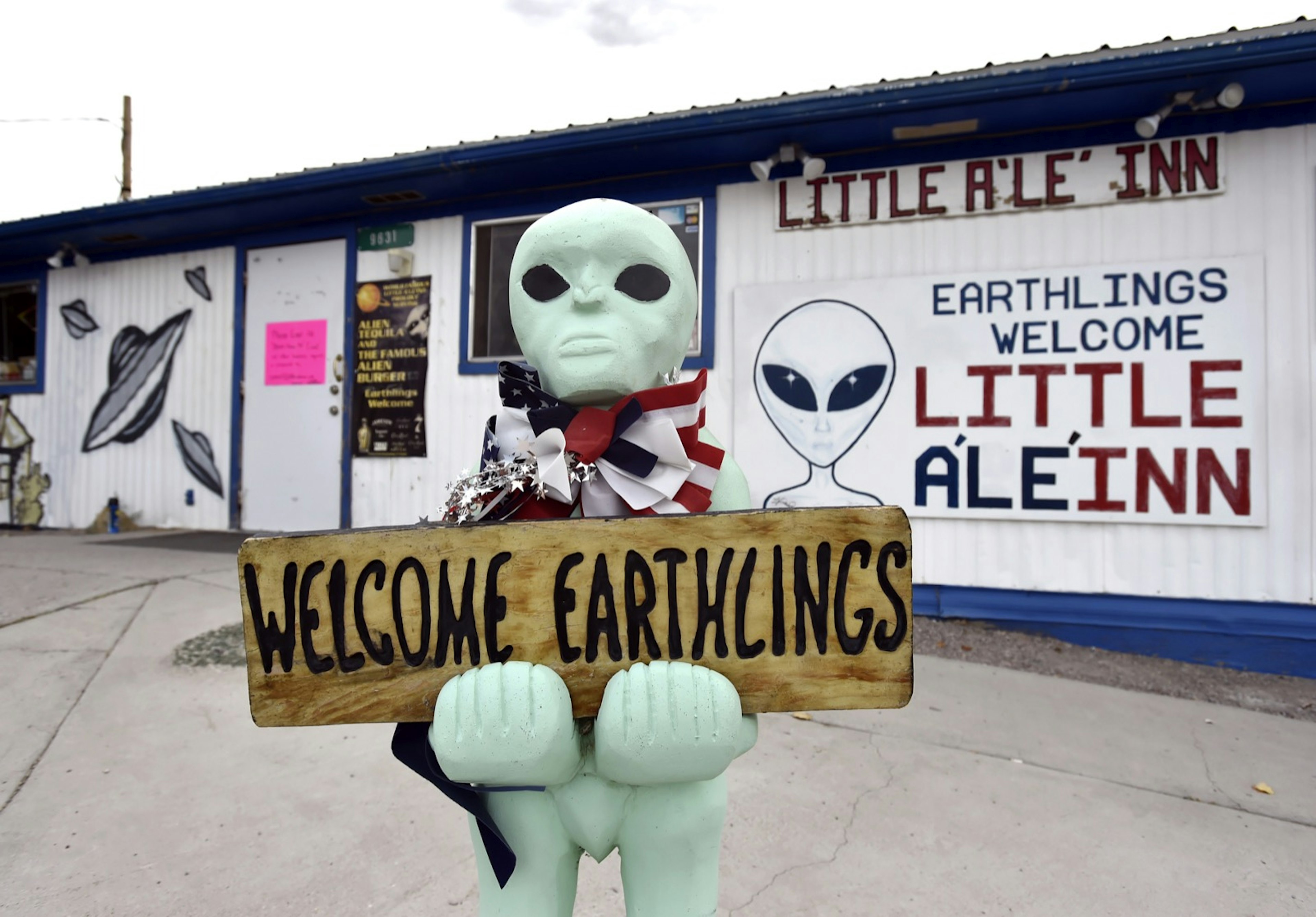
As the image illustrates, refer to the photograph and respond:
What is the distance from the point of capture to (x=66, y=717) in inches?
109

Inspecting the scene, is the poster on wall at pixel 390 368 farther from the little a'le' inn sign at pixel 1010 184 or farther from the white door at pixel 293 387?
the little a'le' inn sign at pixel 1010 184

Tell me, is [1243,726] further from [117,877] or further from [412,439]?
[412,439]

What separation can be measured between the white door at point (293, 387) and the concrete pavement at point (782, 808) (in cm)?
252

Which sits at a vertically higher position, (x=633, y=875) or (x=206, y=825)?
(x=633, y=875)

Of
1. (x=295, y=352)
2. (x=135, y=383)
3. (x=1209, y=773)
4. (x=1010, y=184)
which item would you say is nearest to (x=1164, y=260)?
(x=1010, y=184)

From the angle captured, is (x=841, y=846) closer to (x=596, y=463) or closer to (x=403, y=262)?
(x=596, y=463)

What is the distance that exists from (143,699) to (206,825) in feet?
3.75

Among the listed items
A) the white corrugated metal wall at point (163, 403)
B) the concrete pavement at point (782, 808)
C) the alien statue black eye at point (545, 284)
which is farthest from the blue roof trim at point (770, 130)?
the alien statue black eye at point (545, 284)

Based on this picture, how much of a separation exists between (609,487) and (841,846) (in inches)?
59.9

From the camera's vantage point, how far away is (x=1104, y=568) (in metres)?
3.97

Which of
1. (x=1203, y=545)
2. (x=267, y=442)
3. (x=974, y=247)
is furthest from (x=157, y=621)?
(x=1203, y=545)

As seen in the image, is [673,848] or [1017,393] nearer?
[673,848]

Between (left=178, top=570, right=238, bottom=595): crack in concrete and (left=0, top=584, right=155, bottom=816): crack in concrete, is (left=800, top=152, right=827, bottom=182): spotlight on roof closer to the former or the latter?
(left=178, top=570, right=238, bottom=595): crack in concrete

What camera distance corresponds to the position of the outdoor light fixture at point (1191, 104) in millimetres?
3586
